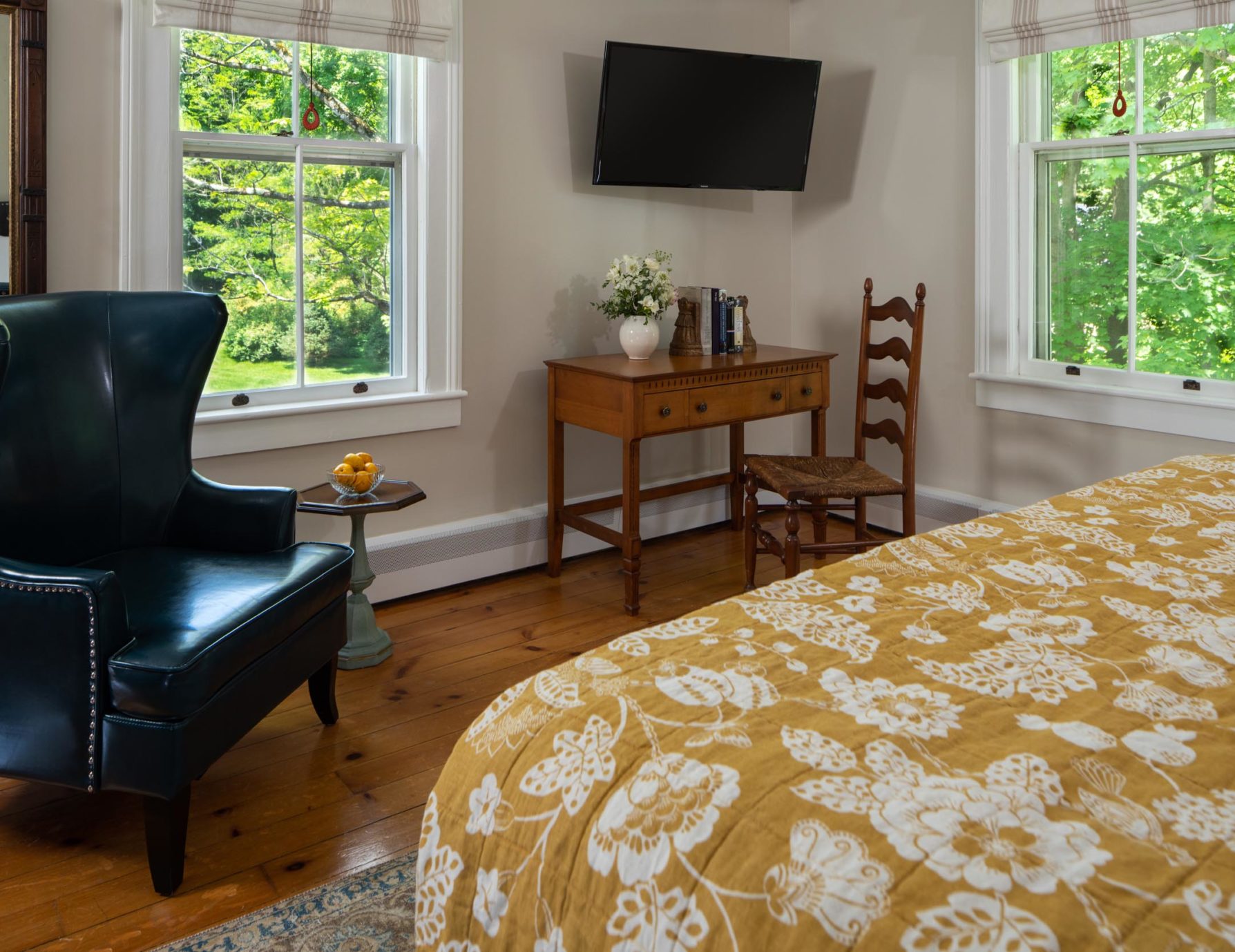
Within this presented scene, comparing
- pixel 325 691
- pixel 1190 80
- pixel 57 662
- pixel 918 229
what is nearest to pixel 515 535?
pixel 325 691

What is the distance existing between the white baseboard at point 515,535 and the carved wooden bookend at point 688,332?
0.70 metres

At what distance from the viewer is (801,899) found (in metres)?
0.86

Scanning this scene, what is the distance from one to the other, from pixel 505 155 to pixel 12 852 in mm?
2621

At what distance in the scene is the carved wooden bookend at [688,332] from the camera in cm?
393

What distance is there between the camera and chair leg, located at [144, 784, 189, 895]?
6.40 ft

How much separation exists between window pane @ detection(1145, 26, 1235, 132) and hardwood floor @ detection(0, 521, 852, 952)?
2283 millimetres

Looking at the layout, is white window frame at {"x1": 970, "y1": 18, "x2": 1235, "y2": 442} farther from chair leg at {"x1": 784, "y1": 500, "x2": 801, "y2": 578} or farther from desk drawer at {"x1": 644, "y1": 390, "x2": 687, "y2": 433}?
desk drawer at {"x1": 644, "y1": 390, "x2": 687, "y2": 433}

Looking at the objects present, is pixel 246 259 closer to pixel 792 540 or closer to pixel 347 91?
pixel 347 91

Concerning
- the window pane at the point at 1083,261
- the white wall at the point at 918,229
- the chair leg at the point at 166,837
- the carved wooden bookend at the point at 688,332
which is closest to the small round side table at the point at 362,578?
the chair leg at the point at 166,837

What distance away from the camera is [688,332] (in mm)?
3945

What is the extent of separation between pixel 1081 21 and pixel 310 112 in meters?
2.49

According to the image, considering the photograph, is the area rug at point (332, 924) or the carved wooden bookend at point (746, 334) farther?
the carved wooden bookend at point (746, 334)

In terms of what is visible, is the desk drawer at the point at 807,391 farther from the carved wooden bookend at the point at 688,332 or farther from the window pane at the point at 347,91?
the window pane at the point at 347,91

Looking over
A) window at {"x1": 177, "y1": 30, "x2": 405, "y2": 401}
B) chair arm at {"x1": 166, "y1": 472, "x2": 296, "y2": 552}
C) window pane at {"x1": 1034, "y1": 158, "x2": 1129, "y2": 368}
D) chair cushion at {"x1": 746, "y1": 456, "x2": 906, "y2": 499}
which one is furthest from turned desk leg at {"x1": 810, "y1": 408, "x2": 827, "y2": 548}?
chair arm at {"x1": 166, "y1": 472, "x2": 296, "y2": 552}
